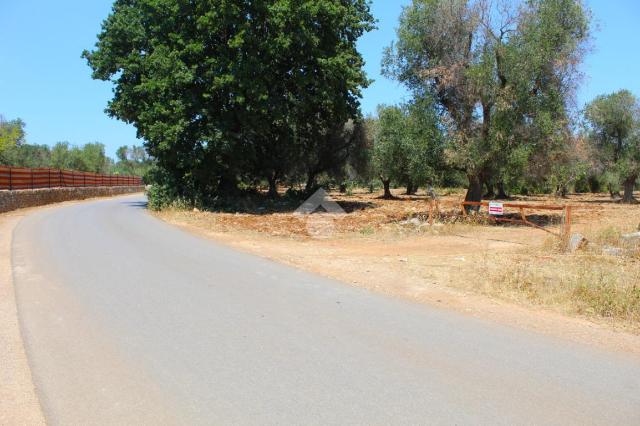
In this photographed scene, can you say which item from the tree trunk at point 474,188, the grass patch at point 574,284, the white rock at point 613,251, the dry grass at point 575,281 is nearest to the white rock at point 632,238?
the dry grass at point 575,281

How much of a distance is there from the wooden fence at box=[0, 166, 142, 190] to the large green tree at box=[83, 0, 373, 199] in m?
6.18

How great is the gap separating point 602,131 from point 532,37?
93.8 ft

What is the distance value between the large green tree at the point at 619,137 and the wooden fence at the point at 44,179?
41.6m

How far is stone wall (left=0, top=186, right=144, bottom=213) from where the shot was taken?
24723 mm

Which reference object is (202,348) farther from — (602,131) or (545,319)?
(602,131)

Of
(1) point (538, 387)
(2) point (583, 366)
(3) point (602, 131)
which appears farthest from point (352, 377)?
(3) point (602, 131)

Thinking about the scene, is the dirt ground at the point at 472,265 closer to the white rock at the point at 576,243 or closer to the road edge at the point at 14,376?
the white rock at the point at 576,243

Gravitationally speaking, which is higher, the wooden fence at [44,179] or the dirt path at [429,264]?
the wooden fence at [44,179]

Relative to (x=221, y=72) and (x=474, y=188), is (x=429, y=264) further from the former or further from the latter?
(x=221, y=72)

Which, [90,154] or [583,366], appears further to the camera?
[90,154]

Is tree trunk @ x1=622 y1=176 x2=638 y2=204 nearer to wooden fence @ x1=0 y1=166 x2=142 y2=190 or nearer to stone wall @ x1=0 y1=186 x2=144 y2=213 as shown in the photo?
stone wall @ x1=0 y1=186 x2=144 y2=213

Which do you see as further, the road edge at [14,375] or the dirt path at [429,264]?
the dirt path at [429,264]

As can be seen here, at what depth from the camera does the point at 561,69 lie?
66.5 ft

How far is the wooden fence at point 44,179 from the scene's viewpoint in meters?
25.9
